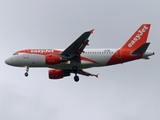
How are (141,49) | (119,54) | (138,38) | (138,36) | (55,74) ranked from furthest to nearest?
1. (55,74)
2. (138,36)
3. (138,38)
4. (119,54)
5. (141,49)

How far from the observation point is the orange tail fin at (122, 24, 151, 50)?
2534 inches

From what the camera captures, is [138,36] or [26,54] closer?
[26,54]

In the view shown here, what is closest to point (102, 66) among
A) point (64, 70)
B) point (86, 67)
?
point (86, 67)

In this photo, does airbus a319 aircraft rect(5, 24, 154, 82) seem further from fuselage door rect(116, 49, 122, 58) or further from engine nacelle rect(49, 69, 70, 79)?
engine nacelle rect(49, 69, 70, 79)

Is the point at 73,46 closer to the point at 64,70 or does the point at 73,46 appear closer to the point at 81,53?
the point at 81,53

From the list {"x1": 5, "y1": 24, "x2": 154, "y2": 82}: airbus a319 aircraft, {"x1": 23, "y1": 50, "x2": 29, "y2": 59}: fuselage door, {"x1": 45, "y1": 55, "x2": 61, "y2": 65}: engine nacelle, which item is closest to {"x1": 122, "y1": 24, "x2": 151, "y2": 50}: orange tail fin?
{"x1": 5, "y1": 24, "x2": 154, "y2": 82}: airbus a319 aircraft

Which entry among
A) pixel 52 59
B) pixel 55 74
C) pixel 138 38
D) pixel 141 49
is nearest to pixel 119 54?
pixel 141 49

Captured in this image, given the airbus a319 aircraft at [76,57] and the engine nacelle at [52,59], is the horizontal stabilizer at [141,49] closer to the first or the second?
the airbus a319 aircraft at [76,57]

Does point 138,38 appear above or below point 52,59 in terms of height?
above

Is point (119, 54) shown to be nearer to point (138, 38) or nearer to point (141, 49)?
point (141, 49)

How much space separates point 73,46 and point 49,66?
4.94 m

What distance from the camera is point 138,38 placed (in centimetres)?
6506

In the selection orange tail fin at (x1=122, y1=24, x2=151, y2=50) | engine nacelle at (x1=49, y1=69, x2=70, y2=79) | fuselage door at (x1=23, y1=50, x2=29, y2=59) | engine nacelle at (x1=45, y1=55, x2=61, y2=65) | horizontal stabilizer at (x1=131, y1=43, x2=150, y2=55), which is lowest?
engine nacelle at (x1=49, y1=69, x2=70, y2=79)

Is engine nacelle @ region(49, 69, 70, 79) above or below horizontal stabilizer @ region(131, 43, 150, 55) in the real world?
below
